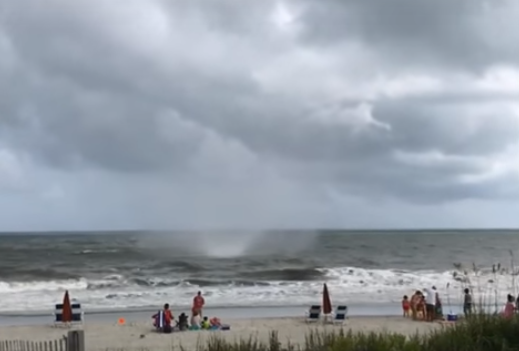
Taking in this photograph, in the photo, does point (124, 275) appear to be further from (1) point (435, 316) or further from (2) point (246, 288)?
(1) point (435, 316)

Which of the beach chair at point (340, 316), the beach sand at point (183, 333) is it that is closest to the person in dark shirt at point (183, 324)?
the beach sand at point (183, 333)

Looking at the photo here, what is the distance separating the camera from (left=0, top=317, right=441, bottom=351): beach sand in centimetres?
1752

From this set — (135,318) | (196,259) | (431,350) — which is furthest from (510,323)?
(196,259)

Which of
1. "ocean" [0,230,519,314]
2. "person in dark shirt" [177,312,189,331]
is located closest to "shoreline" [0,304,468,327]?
"ocean" [0,230,519,314]

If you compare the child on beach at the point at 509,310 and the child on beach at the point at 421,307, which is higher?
the child on beach at the point at 509,310

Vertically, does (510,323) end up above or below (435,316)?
above

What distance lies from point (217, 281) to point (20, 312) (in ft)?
51.5

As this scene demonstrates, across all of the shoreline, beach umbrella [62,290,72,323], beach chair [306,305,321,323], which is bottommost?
the shoreline

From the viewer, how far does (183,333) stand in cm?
1948

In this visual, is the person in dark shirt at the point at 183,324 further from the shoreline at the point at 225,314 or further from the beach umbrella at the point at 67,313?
the beach umbrella at the point at 67,313

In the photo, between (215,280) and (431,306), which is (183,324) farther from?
(215,280)

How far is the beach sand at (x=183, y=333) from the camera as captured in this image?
17516 mm

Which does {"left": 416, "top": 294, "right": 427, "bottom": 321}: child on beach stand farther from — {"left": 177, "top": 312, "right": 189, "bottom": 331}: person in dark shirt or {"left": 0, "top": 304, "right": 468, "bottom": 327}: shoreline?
{"left": 177, "top": 312, "right": 189, "bottom": 331}: person in dark shirt

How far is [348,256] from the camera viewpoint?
243 ft
